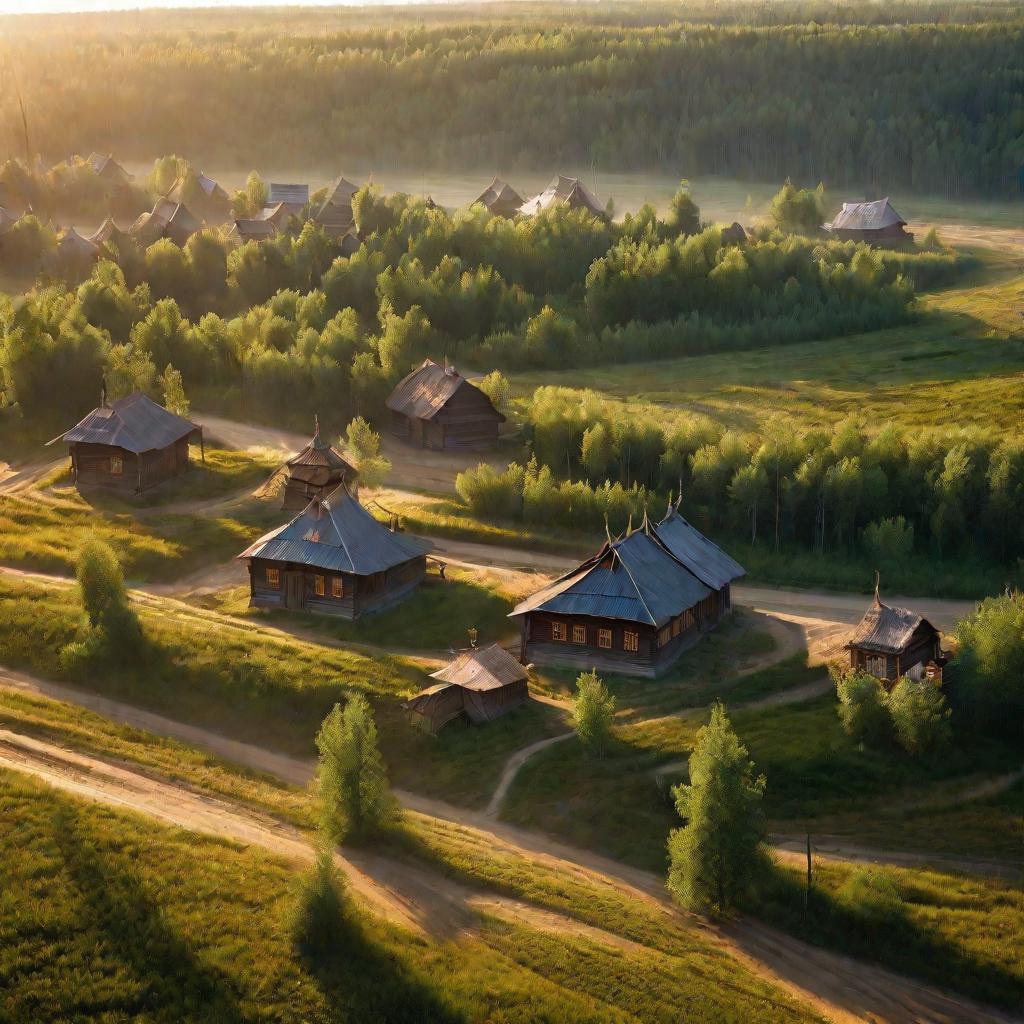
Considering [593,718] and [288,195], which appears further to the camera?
[288,195]

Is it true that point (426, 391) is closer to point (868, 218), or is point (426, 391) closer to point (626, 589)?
point (626, 589)

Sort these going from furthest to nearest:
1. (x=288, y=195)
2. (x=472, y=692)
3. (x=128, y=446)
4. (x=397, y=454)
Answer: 1. (x=288, y=195)
2. (x=397, y=454)
3. (x=128, y=446)
4. (x=472, y=692)

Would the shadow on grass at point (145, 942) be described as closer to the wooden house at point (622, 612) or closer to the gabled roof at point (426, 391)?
the wooden house at point (622, 612)

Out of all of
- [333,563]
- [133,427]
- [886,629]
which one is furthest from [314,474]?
[886,629]

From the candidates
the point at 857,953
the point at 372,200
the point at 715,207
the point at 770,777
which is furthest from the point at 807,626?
the point at 715,207

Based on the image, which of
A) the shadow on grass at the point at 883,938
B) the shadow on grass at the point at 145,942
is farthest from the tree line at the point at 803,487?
the shadow on grass at the point at 145,942
